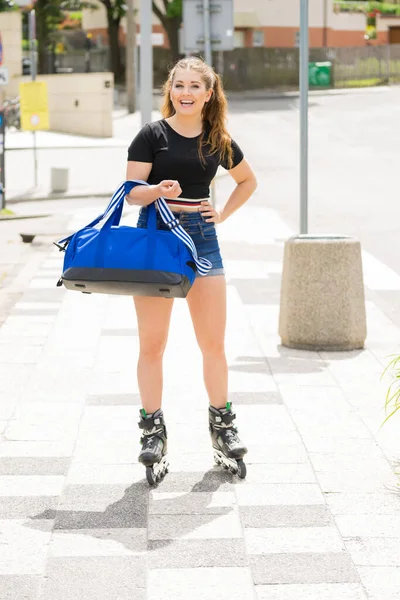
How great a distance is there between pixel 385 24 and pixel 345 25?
595cm

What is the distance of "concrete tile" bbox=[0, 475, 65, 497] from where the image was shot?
5.26m

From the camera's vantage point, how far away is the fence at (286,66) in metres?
61.0

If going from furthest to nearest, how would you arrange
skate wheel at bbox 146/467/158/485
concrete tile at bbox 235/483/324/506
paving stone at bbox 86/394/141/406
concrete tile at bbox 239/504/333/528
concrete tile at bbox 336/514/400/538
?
1. paving stone at bbox 86/394/141/406
2. skate wheel at bbox 146/467/158/485
3. concrete tile at bbox 235/483/324/506
4. concrete tile at bbox 239/504/333/528
5. concrete tile at bbox 336/514/400/538

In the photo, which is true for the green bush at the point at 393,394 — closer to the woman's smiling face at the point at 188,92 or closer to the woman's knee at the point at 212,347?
the woman's knee at the point at 212,347

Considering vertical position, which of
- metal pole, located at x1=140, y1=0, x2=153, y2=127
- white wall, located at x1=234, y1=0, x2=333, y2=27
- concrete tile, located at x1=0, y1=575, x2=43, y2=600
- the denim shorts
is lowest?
concrete tile, located at x1=0, y1=575, x2=43, y2=600

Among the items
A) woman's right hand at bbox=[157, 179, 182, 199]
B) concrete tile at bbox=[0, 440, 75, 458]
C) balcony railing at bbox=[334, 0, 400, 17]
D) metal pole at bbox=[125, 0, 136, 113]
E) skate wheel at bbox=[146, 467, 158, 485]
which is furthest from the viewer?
balcony railing at bbox=[334, 0, 400, 17]

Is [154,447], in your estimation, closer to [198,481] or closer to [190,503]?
[198,481]

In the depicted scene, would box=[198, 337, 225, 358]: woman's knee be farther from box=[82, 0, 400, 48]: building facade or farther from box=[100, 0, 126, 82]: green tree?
box=[82, 0, 400, 48]: building facade

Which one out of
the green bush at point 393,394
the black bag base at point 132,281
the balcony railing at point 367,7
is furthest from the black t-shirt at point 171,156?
the balcony railing at point 367,7

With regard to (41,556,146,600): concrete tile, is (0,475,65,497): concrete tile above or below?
below

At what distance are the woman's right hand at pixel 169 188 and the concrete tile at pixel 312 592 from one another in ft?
5.16

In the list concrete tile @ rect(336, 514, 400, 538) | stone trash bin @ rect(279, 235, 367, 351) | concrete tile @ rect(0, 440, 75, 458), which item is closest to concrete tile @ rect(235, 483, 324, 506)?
concrete tile @ rect(336, 514, 400, 538)

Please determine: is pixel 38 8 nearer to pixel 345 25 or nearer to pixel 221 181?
pixel 345 25

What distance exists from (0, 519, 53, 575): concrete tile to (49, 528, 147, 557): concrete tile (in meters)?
0.05
